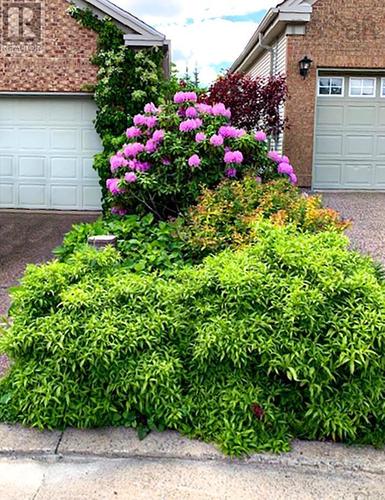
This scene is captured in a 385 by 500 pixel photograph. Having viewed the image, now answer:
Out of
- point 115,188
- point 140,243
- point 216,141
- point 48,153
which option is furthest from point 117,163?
point 48,153

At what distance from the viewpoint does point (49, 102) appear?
12164 mm

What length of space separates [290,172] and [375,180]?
5.54 m

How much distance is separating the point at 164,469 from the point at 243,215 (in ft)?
9.62

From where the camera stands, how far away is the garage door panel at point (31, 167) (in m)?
12.4

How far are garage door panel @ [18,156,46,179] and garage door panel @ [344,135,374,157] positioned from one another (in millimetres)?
6328

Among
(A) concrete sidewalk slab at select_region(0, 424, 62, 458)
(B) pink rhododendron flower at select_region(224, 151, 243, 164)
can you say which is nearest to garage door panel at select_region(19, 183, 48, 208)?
(B) pink rhododendron flower at select_region(224, 151, 243, 164)

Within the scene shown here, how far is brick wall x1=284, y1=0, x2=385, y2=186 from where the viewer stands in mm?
11836

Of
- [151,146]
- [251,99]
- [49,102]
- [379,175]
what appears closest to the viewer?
[151,146]

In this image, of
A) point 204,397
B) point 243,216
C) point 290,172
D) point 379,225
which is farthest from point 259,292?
point 379,225

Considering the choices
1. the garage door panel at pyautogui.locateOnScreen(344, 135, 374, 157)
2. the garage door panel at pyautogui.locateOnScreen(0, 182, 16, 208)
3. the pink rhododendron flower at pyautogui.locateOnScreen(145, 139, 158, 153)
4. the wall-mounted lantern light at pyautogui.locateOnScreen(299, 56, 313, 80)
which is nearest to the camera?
the pink rhododendron flower at pyautogui.locateOnScreen(145, 139, 158, 153)

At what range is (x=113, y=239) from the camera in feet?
18.4

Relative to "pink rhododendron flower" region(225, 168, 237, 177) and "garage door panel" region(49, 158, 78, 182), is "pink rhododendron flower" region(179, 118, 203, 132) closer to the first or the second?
"pink rhododendron flower" region(225, 168, 237, 177)

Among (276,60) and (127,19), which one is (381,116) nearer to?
(276,60)

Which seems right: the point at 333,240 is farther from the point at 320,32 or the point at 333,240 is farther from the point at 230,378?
the point at 320,32
